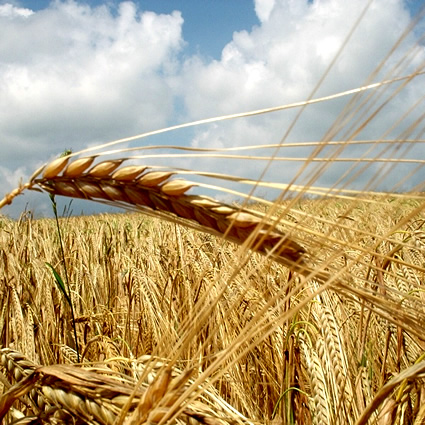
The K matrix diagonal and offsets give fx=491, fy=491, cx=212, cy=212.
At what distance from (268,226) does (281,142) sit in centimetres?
12

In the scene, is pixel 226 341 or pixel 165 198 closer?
pixel 165 198

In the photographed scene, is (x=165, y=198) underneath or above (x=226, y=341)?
above

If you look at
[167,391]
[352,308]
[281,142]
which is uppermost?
[281,142]

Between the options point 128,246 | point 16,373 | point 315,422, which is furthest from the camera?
point 128,246

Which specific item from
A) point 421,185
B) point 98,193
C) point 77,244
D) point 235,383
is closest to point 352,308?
point 235,383

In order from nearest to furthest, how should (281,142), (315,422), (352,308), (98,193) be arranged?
(281,142) < (98,193) < (315,422) < (352,308)

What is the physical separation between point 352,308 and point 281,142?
1679 mm

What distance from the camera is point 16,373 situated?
0.98 meters

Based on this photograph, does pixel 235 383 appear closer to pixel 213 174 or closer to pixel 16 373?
pixel 16 373

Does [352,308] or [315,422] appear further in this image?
[352,308]

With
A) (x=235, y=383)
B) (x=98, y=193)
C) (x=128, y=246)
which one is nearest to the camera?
(x=98, y=193)

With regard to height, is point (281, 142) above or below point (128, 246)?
below

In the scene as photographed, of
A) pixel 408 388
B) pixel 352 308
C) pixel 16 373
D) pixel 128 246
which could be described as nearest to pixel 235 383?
pixel 352 308

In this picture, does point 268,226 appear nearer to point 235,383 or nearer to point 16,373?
point 16,373
